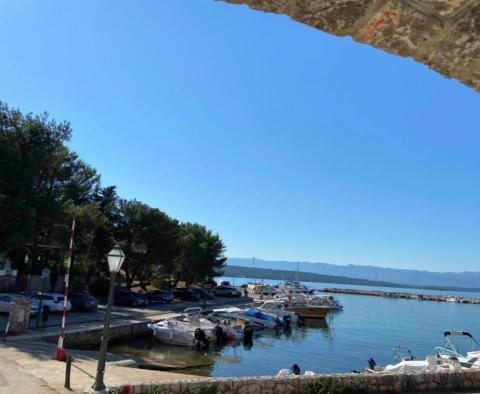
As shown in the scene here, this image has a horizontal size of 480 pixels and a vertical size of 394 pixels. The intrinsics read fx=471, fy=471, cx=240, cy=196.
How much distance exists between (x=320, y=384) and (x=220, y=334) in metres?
24.7

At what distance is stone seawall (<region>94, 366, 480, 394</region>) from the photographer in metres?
11.6

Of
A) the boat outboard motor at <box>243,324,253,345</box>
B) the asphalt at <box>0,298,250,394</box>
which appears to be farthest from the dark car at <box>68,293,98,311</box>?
the boat outboard motor at <box>243,324,253,345</box>

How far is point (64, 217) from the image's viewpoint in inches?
1646

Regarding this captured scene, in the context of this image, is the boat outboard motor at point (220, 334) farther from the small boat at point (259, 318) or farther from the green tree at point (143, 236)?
the green tree at point (143, 236)

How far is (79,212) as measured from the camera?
4506 cm

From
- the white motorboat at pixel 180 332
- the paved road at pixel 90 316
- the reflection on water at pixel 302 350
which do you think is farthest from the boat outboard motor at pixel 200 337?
the paved road at pixel 90 316

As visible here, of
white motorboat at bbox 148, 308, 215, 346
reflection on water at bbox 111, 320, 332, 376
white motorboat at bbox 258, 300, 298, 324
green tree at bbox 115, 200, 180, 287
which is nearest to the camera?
reflection on water at bbox 111, 320, 332, 376

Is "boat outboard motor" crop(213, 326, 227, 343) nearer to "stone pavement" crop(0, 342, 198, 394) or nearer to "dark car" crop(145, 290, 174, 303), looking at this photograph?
"stone pavement" crop(0, 342, 198, 394)

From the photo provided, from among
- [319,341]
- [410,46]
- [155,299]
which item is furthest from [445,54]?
[155,299]

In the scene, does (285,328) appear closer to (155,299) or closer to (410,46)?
(155,299)

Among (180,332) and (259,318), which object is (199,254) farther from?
(180,332)

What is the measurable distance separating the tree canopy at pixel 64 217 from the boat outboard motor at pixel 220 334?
15.8 m

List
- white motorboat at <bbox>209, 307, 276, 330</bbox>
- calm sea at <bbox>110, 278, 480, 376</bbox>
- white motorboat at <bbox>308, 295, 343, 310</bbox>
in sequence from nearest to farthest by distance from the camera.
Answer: calm sea at <bbox>110, 278, 480, 376</bbox> → white motorboat at <bbox>209, 307, 276, 330</bbox> → white motorboat at <bbox>308, 295, 343, 310</bbox>

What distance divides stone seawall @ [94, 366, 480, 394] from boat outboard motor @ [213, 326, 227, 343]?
78.4ft
